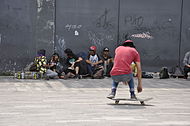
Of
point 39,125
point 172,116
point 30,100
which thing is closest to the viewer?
point 39,125

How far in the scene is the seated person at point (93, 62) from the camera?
14.6 m

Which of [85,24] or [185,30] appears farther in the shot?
[185,30]

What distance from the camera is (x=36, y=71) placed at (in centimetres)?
1391

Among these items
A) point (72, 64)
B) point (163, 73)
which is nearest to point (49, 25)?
point (72, 64)

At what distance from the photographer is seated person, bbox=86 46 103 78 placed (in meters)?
14.6

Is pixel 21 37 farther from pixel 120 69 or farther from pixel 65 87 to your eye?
pixel 120 69

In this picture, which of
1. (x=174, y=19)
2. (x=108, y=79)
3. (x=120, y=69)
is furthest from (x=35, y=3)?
(x=120, y=69)

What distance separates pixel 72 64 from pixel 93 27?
6.16ft

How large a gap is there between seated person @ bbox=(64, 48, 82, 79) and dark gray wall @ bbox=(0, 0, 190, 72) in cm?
80

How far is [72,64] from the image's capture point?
14391 mm

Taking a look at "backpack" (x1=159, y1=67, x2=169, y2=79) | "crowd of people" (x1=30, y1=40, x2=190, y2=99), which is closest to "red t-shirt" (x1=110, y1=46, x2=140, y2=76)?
"crowd of people" (x1=30, y1=40, x2=190, y2=99)

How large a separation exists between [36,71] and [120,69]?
19.9ft

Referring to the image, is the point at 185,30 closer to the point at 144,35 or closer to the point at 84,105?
the point at 144,35

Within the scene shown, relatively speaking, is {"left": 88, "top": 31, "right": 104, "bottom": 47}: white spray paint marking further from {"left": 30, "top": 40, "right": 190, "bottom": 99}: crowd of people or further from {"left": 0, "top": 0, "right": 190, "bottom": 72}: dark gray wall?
{"left": 30, "top": 40, "right": 190, "bottom": 99}: crowd of people
